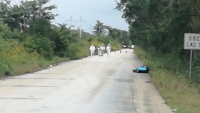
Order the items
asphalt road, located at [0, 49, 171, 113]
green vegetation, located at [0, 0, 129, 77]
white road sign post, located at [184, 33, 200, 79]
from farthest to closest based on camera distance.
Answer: green vegetation, located at [0, 0, 129, 77] < white road sign post, located at [184, 33, 200, 79] < asphalt road, located at [0, 49, 171, 113]

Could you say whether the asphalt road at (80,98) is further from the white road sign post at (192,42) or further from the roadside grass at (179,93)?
the white road sign post at (192,42)

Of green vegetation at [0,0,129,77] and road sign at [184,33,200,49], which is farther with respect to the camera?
green vegetation at [0,0,129,77]

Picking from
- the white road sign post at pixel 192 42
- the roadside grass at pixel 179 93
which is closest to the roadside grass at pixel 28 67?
the roadside grass at pixel 179 93

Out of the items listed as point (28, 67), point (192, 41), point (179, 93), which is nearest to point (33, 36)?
point (28, 67)

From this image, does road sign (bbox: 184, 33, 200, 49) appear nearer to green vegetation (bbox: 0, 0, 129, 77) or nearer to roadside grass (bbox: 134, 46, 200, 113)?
roadside grass (bbox: 134, 46, 200, 113)

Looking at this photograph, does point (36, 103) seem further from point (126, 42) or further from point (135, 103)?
point (126, 42)

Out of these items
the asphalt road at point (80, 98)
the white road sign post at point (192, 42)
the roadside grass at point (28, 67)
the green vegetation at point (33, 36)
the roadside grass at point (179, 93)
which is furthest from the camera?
the green vegetation at point (33, 36)

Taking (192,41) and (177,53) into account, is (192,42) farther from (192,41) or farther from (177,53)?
(177,53)

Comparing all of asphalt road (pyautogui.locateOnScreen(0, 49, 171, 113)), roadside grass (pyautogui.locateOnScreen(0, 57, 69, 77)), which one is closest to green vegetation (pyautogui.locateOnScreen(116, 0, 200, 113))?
asphalt road (pyautogui.locateOnScreen(0, 49, 171, 113))

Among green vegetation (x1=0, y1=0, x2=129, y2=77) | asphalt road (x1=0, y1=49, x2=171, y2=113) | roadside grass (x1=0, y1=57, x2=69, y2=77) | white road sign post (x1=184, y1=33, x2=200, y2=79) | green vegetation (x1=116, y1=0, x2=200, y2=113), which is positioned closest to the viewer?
asphalt road (x1=0, y1=49, x2=171, y2=113)

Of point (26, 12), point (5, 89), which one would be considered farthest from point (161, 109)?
point (26, 12)

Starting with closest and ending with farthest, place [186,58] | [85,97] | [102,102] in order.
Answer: [102,102] < [85,97] < [186,58]

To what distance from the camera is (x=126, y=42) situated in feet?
584

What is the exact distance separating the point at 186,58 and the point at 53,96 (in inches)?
759
